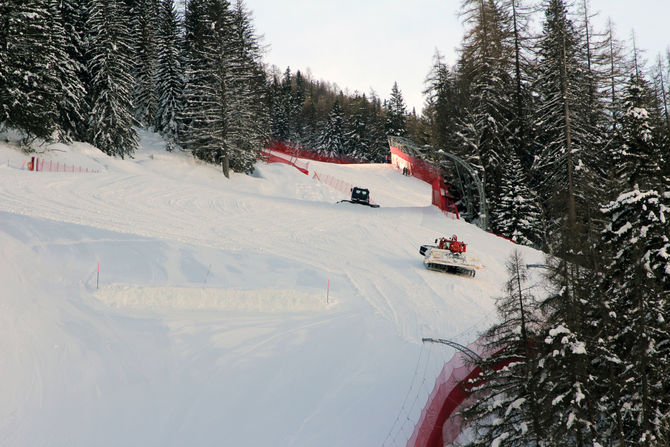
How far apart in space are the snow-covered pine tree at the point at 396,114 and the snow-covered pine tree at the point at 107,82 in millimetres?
54005

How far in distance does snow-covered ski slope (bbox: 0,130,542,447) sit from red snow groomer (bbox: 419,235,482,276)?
22.1 inches

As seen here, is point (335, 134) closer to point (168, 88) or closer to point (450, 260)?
point (168, 88)

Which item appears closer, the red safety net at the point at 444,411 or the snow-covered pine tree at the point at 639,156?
the red safety net at the point at 444,411

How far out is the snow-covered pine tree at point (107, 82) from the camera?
35750 millimetres

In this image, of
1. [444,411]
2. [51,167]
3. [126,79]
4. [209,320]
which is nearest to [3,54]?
[51,167]

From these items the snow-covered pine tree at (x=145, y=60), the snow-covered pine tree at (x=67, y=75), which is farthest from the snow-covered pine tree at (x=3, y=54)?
the snow-covered pine tree at (x=145, y=60)

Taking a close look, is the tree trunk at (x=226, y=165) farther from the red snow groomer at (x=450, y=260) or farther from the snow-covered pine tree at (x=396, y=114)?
the snow-covered pine tree at (x=396, y=114)

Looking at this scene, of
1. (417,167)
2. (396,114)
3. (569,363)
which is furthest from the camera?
(396,114)

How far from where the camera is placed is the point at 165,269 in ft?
60.1

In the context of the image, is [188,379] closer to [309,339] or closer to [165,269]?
[309,339]

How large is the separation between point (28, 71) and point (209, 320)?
23.5 m

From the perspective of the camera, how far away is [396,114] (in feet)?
283

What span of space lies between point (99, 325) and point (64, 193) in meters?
14.0

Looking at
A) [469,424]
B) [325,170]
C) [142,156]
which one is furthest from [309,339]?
[325,170]
